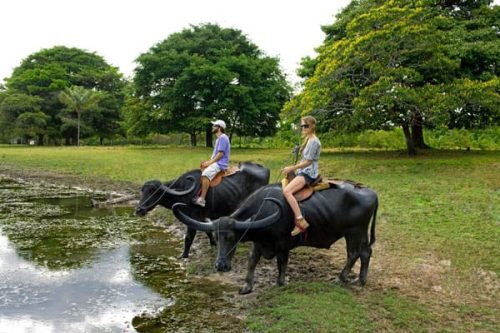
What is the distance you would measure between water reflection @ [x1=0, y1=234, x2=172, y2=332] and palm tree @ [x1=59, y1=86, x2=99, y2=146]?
146 feet

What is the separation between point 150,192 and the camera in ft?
27.1

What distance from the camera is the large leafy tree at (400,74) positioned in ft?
51.7

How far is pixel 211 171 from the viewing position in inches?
320

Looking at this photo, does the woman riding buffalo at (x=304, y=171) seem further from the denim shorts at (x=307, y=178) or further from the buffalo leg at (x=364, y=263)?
the buffalo leg at (x=364, y=263)

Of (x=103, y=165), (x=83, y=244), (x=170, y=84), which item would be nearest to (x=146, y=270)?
(x=83, y=244)

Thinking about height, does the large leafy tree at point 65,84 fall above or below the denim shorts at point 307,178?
above

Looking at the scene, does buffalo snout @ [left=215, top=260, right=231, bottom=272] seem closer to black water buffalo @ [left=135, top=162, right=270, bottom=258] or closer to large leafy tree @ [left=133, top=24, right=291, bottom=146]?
black water buffalo @ [left=135, top=162, right=270, bottom=258]

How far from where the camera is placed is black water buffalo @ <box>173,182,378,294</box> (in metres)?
6.21

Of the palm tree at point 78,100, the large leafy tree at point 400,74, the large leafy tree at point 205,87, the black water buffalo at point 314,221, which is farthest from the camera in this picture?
the palm tree at point 78,100

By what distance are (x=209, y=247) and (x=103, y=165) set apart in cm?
1583

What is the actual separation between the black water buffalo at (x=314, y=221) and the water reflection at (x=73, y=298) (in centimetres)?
135

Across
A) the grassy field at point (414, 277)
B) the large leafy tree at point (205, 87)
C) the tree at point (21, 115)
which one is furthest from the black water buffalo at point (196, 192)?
the tree at point (21, 115)

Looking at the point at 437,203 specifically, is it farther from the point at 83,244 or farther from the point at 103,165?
the point at 103,165

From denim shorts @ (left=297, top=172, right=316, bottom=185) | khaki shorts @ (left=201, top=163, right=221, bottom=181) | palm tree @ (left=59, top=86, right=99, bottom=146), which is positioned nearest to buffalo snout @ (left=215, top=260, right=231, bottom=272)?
denim shorts @ (left=297, top=172, right=316, bottom=185)
